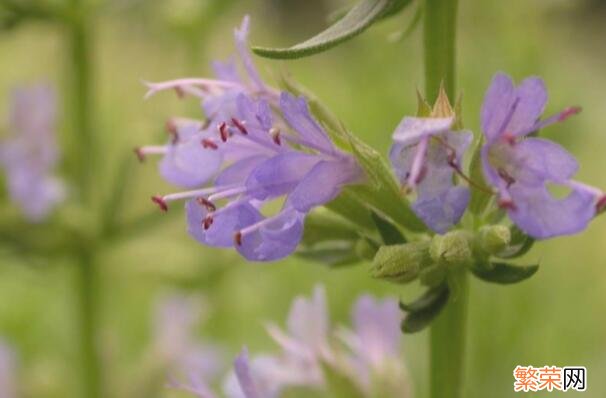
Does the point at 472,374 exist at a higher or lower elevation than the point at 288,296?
higher

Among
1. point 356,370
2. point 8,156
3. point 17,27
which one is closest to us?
point 356,370

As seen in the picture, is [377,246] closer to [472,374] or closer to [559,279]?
[472,374]

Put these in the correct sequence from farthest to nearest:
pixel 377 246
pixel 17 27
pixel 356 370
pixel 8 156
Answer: pixel 8 156 < pixel 17 27 < pixel 356 370 < pixel 377 246

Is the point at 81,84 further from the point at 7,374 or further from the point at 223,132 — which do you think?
the point at 223,132

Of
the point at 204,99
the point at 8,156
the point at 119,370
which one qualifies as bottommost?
the point at 119,370

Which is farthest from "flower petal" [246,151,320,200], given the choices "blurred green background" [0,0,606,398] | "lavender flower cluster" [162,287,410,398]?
"blurred green background" [0,0,606,398]

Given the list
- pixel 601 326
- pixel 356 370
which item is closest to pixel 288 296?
pixel 601 326

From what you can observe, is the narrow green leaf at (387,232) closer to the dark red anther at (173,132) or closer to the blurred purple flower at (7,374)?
the dark red anther at (173,132)

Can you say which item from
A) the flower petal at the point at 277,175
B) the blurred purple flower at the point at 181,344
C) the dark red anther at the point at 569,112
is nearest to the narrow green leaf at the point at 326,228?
the flower petal at the point at 277,175
